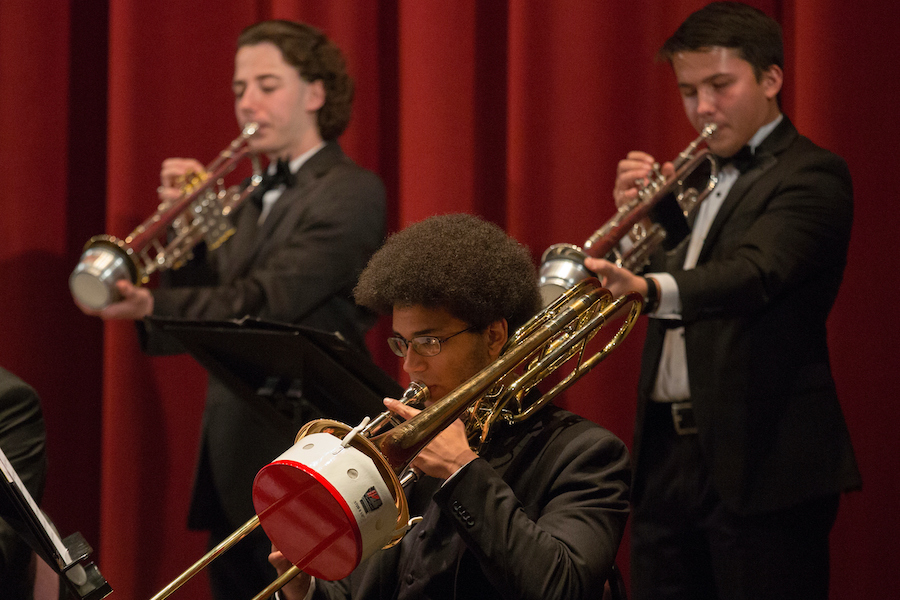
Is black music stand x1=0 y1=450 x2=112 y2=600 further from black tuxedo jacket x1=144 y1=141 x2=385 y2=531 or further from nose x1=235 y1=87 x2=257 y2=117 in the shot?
nose x1=235 y1=87 x2=257 y2=117

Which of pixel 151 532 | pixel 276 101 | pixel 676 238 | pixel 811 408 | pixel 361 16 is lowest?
pixel 151 532

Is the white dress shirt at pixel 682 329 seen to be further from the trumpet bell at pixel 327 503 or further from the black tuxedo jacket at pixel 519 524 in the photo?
the trumpet bell at pixel 327 503

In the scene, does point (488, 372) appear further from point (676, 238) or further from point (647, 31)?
point (647, 31)

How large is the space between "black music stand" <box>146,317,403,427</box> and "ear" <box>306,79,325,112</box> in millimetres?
1213

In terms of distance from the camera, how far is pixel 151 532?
3.73 metres

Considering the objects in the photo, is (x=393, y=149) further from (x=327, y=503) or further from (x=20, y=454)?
(x=327, y=503)

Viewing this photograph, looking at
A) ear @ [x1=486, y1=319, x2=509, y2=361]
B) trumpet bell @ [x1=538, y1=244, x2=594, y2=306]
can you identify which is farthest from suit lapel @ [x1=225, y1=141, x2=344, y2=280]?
ear @ [x1=486, y1=319, x2=509, y2=361]

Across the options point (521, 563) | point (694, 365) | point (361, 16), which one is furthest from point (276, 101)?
point (521, 563)

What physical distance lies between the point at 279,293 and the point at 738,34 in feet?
4.84

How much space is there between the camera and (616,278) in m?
2.30

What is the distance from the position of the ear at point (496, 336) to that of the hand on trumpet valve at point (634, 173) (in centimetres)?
100

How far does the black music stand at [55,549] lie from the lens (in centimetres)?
155

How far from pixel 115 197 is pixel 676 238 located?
2121 mm

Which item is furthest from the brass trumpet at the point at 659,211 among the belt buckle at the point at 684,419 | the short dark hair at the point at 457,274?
the short dark hair at the point at 457,274
